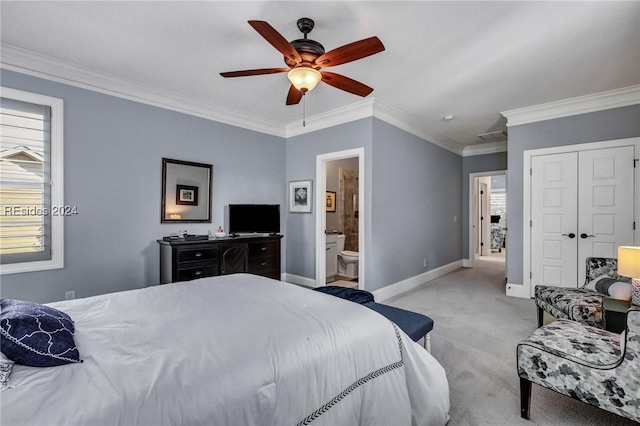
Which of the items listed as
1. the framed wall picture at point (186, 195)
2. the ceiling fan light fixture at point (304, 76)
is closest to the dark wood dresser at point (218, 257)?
the framed wall picture at point (186, 195)

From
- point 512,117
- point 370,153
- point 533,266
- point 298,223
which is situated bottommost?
point 533,266

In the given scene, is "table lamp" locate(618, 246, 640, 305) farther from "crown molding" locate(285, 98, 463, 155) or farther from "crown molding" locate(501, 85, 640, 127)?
"crown molding" locate(285, 98, 463, 155)

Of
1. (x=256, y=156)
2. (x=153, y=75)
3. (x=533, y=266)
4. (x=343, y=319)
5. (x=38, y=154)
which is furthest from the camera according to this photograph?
(x=256, y=156)

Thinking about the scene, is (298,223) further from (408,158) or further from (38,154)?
(38,154)

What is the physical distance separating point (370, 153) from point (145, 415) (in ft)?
12.0

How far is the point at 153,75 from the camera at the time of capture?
3.23 m

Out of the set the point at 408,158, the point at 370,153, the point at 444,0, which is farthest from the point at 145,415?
the point at 408,158

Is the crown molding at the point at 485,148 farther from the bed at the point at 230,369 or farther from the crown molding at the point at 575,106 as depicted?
the bed at the point at 230,369

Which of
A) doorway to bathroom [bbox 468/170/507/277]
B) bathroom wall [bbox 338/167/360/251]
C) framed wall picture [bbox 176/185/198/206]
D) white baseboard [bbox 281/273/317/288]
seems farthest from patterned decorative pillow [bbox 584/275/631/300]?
framed wall picture [bbox 176/185/198/206]

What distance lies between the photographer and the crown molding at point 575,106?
142 inches

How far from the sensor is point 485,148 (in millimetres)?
6262

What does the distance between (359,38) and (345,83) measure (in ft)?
1.27

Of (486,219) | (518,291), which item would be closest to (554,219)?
(518,291)

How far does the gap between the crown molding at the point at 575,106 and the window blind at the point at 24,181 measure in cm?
564
